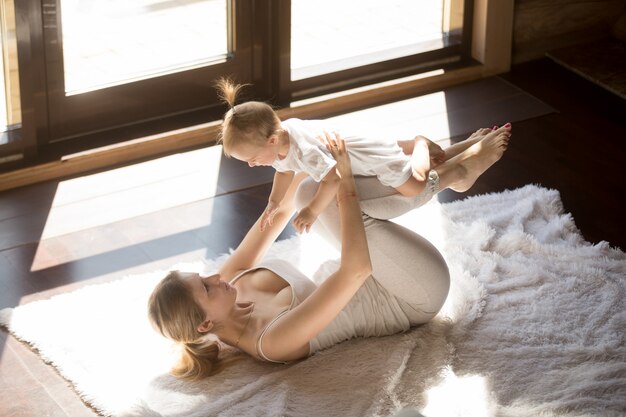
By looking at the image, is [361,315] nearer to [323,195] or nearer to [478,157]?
[323,195]

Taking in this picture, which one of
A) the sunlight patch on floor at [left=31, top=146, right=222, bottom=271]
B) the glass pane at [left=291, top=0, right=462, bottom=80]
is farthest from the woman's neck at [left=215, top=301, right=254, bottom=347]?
the glass pane at [left=291, top=0, right=462, bottom=80]

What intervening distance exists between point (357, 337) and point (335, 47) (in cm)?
193

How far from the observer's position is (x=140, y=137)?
4.41 m

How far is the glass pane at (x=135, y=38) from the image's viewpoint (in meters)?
4.20

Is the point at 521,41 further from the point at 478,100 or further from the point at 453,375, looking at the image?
the point at 453,375

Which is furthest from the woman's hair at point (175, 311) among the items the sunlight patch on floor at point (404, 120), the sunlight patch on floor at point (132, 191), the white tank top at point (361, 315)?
the sunlight patch on floor at point (404, 120)

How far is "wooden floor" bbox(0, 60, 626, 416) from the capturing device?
3.67 metres

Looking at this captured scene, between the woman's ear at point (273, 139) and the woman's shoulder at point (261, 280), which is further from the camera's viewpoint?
the woman's shoulder at point (261, 280)

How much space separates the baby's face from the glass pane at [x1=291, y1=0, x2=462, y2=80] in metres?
1.70

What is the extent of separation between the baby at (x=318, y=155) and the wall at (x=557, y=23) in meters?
1.85

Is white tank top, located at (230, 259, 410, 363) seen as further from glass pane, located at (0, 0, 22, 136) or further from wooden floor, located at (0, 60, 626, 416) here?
glass pane, located at (0, 0, 22, 136)

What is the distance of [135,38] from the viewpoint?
436 cm

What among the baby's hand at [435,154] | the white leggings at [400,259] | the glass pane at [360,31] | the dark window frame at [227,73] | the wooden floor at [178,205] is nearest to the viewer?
the white leggings at [400,259]

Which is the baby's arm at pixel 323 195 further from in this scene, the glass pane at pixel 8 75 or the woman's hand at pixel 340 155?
the glass pane at pixel 8 75
